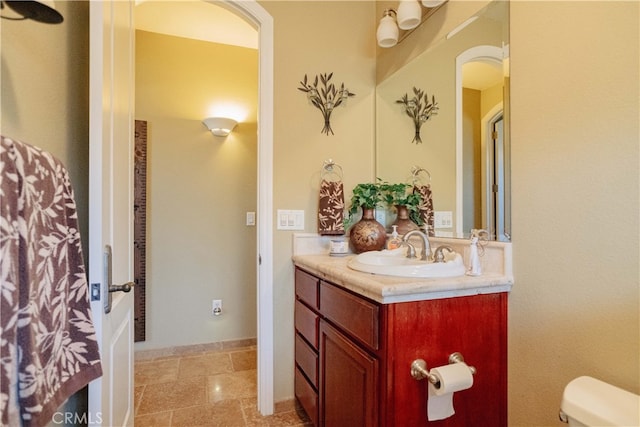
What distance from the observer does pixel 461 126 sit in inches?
60.0

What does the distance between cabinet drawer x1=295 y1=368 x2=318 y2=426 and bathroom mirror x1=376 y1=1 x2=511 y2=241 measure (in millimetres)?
1036

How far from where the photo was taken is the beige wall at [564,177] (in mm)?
844

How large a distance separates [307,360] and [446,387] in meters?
0.85

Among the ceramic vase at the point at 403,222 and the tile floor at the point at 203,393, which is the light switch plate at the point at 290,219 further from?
the tile floor at the point at 203,393

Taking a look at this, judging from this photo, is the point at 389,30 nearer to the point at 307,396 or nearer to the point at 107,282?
the point at 107,282

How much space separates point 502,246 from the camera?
120 cm

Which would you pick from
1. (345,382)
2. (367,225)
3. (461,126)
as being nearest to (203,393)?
(345,382)

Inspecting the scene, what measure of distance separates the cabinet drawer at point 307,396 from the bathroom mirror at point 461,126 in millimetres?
1036

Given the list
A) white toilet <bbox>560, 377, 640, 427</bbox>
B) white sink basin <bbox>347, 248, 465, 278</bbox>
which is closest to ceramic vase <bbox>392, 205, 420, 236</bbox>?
white sink basin <bbox>347, 248, 465, 278</bbox>

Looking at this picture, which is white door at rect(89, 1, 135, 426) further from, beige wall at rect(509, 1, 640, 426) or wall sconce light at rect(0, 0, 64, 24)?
beige wall at rect(509, 1, 640, 426)

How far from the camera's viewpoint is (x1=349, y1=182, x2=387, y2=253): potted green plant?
176 centimetres

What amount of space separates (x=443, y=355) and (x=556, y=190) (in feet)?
2.16

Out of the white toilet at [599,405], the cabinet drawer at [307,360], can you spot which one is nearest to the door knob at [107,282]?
the cabinet drawer at [307,360]

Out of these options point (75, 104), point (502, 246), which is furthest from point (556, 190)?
point (75, 104)
